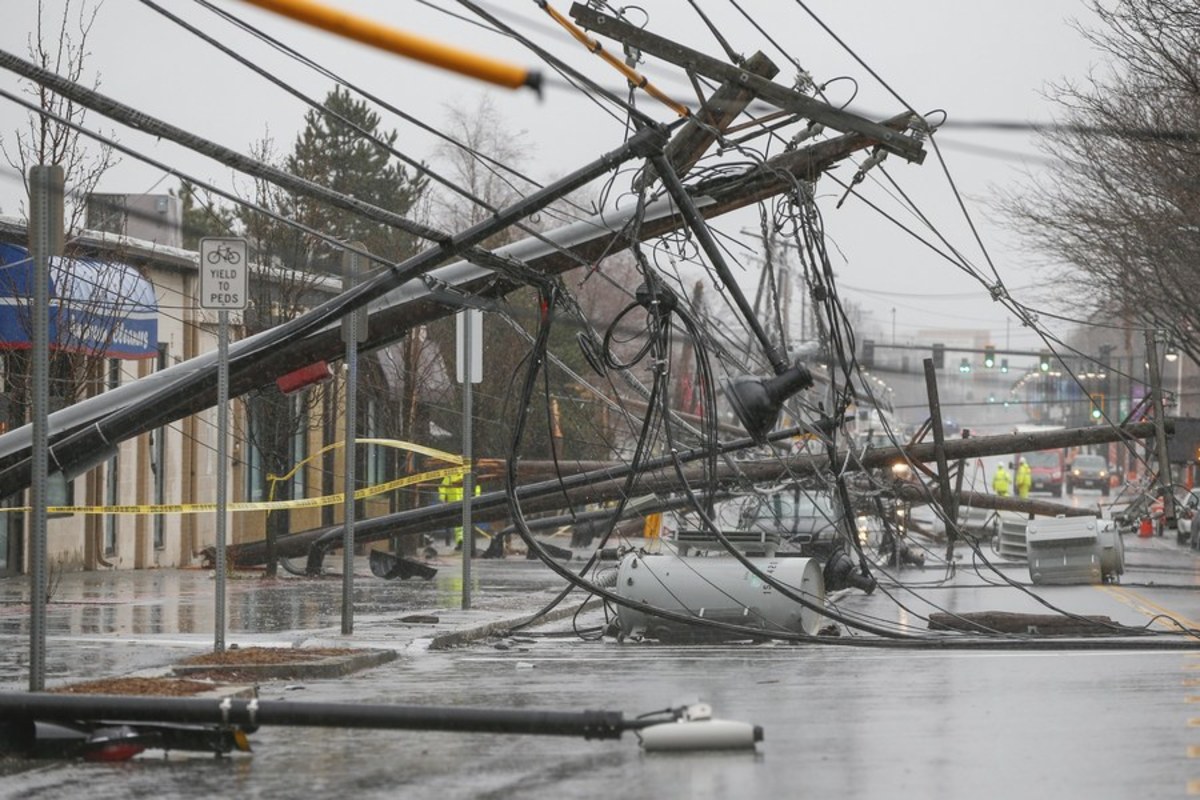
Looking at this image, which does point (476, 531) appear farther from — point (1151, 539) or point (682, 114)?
point (682, 114)

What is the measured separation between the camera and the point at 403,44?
17.6 feet

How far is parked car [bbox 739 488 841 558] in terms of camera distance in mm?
24547

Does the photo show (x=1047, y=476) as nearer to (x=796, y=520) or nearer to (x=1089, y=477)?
(x=1089, y=477)

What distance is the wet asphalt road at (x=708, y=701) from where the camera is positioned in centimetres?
892

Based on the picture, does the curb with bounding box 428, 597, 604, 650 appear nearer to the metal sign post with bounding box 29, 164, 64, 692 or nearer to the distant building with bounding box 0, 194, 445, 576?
the distant building with bounding box 0, 194, 445, 576

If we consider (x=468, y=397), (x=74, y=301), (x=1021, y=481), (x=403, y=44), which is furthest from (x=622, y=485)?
(x=1021, y=481)

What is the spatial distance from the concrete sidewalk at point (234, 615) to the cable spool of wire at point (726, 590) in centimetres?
195

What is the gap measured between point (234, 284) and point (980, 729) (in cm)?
716

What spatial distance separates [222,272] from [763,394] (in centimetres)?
446

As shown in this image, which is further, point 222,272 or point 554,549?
point 554,549

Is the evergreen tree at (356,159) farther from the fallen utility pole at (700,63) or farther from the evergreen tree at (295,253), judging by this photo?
the fallen utility pole at (700,63)

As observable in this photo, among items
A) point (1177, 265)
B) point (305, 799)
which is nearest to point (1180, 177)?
point (1177, 265)

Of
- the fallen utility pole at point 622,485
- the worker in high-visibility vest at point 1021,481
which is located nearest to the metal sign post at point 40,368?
the fallen utility pole at point 622,485

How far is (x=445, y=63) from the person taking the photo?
5.48 m
